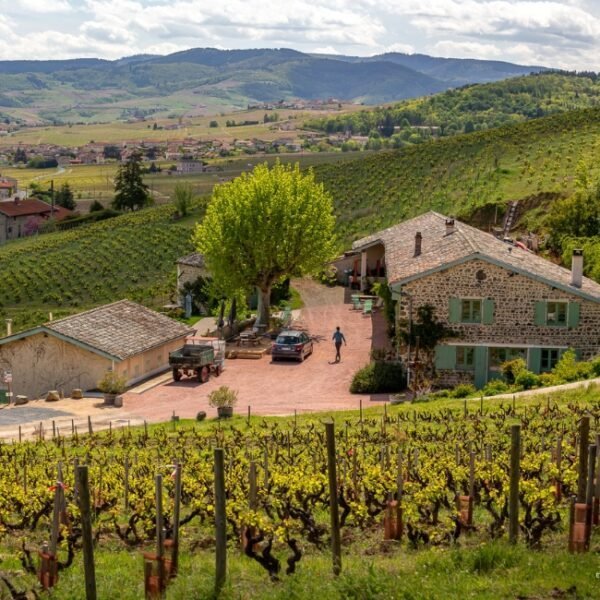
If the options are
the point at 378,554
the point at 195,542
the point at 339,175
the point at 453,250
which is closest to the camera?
the point at 378,554

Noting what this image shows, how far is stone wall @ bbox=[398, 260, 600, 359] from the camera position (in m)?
38.3

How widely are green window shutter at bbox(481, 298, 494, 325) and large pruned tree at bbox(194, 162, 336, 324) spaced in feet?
45.7

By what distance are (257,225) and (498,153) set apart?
43.7 metres

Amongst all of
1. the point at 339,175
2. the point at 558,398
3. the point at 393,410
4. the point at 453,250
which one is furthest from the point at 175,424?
the point at 339,175

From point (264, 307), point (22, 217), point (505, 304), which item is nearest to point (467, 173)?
point (264, 307)

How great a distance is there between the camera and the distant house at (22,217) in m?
131

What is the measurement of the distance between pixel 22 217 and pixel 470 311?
102619 millimetres

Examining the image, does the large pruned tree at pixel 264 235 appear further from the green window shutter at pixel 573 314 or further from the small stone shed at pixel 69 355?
the green window shutter at pixel 573 314

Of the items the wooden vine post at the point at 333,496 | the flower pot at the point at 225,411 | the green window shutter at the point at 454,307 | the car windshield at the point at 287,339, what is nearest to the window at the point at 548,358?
the green window shutter at the point at 454,307

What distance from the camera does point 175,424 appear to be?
3155 centimetres

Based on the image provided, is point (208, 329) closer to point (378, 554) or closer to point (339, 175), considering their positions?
point (378, 554)

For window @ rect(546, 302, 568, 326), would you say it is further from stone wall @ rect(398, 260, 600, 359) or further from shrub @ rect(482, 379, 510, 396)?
shrub @ rect(482, 379, 510, 396)

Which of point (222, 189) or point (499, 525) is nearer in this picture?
point (499, 525)

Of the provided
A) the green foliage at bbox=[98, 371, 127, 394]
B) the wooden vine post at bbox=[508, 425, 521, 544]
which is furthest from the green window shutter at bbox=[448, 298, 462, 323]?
the wooden vine post at bbox=[508, 425, 521, 544]
